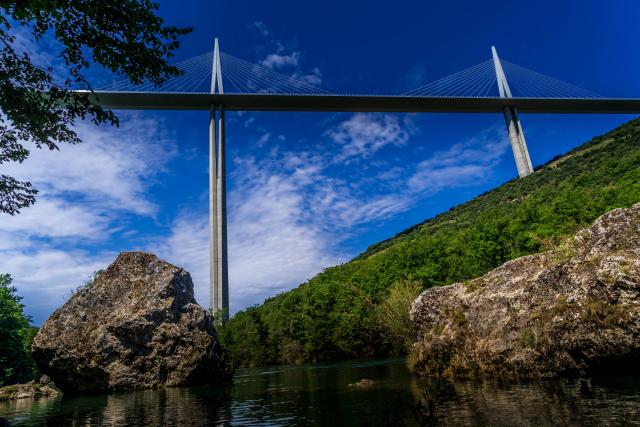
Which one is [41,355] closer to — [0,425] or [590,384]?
[0,425]

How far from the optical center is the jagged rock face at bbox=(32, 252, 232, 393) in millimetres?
30141

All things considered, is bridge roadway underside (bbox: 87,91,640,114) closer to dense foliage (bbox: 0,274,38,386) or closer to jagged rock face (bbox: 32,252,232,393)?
dense foliage (bbox: 0,274,38,386)

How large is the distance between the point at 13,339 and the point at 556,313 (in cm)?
5338

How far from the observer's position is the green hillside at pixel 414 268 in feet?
150

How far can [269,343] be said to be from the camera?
74062 millimetres

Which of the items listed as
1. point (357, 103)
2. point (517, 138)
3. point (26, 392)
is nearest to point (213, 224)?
point (26, 392)

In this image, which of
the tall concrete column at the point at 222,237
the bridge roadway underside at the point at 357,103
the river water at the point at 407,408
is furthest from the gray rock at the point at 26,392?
the bridge roadway underside at the point at 357,103

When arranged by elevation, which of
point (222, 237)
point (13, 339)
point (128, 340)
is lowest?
point (128, 340)

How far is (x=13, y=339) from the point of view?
153 feet

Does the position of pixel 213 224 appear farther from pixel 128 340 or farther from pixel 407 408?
pixel 407 408

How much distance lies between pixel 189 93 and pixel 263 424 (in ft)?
215

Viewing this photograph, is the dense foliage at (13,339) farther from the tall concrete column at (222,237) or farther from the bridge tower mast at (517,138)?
the bridge tower mast at (517,138)

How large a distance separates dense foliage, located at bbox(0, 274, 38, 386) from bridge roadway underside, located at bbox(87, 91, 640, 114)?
2945 cm

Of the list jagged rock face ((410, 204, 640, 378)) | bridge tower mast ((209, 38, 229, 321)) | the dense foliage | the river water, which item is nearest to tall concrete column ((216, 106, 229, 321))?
bridge tower mast ((209, 38, 229, 321))
